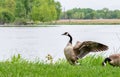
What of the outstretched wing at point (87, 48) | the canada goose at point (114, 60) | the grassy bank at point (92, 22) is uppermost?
the outstretched wing at point (87, 48)

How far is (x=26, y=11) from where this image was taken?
11362 cm

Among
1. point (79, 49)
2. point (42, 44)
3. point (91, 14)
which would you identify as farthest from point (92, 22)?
point (79, 49)

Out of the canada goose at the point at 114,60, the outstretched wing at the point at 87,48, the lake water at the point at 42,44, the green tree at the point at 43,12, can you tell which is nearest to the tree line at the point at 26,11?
the green tree at the point at 43,12

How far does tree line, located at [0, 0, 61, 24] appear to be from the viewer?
107650mm

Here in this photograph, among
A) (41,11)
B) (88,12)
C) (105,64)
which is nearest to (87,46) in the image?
(105,64)

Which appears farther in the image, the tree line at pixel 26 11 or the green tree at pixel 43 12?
the green tree at pixel 43 12

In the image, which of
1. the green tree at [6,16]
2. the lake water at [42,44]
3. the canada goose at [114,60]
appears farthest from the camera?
the green tree at [6,16]

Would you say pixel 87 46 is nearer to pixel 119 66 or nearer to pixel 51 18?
pixel 119 66

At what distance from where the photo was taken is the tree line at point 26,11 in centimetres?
10765

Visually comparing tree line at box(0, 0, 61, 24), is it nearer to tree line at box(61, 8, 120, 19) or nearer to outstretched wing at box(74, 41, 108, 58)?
tree line at box(61, 8, 120, 19)

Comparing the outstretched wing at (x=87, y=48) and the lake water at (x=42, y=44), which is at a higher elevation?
the outstretched wing at (x=87, y=48)

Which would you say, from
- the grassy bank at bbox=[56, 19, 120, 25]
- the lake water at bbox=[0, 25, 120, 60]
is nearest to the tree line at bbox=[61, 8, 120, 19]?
the grassy bank at bbox=[56, 19, 120, 25]

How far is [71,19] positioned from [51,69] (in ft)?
422

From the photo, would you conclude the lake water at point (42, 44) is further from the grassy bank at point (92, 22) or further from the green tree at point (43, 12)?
the grassy bank at point (92, 22)
